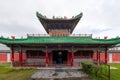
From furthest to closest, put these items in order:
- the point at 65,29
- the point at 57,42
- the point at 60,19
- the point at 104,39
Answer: the point at 65,29 < the point at 60,19 < the point at 104,39 < the point at 57,42

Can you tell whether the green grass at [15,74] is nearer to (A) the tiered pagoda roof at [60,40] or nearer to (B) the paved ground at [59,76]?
(B) the paved ground at [59,76]

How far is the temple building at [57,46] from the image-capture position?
929 inches

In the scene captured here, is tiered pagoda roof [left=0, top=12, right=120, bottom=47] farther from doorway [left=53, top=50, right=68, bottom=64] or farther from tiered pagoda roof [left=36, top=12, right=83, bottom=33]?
doorway [left=53, top=50, right=68, bottom=64]

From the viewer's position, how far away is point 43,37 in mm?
25281

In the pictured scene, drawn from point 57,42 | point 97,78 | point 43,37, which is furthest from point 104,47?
point 97,78

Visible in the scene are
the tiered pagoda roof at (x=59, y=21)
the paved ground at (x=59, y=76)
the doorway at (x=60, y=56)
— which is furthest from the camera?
the doorway at (x=60, y=56)

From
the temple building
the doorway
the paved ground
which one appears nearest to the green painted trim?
the temple building

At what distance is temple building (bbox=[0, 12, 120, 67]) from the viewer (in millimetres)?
23594

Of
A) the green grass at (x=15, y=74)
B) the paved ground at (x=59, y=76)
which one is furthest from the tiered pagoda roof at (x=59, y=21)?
the paved ground at (x=59, y=76)

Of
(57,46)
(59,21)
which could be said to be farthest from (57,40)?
(59,21)

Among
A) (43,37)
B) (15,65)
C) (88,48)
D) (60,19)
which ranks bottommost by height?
(15,65)

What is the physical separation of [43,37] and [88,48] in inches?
299

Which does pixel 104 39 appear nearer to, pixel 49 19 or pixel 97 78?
pixel 49 19

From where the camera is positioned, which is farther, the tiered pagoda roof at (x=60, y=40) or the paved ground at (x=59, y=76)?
the tiered pagoda roof at (x=60, y=40)
